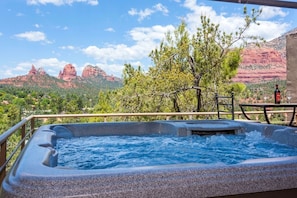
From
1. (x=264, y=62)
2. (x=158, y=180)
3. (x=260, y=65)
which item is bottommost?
(x=158, y=180)

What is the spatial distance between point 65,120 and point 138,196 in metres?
4.21

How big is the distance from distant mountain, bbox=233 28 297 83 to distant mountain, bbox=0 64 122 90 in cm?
373

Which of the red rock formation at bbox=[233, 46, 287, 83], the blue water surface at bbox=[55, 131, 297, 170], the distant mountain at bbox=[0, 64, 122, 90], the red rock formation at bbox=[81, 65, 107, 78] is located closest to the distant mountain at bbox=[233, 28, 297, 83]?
the red rock formation at bbox=[233, 46, 287, 83]

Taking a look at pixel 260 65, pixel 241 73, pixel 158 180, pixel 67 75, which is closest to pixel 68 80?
pixel 67 75

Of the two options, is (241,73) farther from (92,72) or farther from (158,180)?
(158,180)

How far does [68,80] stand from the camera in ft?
34.0

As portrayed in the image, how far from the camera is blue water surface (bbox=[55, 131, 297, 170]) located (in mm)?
2189

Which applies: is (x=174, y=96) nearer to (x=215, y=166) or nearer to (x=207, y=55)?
(x=207, y=55)

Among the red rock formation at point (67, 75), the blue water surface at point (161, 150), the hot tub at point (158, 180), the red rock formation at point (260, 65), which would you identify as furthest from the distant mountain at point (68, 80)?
the hot tub at point (158, 180)

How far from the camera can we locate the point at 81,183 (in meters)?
1.00

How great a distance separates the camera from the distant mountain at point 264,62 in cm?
776

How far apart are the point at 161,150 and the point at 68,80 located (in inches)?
331

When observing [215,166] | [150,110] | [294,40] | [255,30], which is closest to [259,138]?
[215,166]

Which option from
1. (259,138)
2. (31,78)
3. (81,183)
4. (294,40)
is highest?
(294,40)
